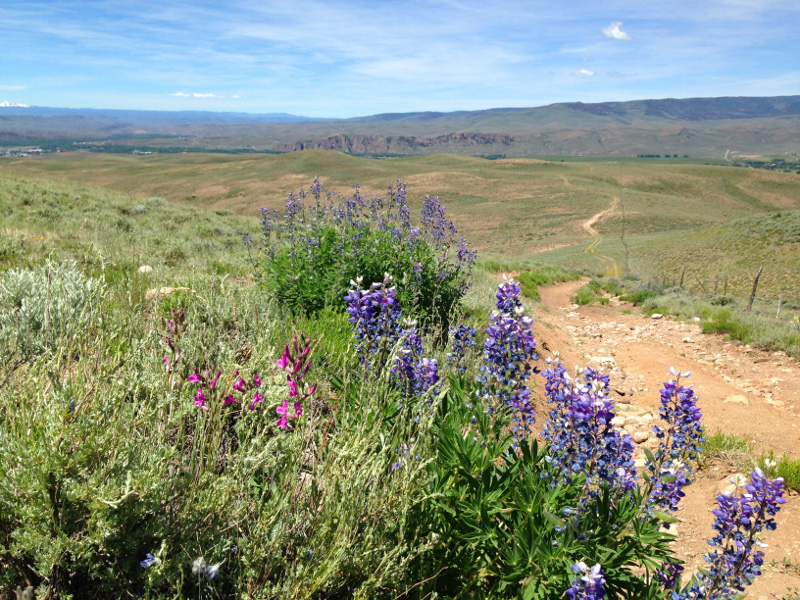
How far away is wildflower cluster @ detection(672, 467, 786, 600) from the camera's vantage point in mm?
1978

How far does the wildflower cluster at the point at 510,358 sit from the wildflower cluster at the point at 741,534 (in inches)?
36.3

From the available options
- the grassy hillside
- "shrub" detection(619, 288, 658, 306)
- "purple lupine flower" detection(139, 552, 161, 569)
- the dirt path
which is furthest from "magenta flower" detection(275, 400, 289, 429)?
the grassy hillside

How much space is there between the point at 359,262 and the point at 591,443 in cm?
438

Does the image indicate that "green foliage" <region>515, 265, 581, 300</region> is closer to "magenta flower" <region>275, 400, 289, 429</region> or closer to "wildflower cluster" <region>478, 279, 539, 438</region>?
"wildflower cluster" <region>478, 279, 539, 438</region>

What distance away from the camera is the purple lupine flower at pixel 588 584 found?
164 centimetres

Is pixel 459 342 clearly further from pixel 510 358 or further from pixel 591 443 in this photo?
pixel 591 443

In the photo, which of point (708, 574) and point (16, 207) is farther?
point (16, 207)

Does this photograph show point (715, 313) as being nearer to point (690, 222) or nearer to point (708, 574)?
point (708, 574)

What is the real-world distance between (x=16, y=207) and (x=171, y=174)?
100 meters

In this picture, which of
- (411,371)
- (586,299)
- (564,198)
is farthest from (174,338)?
(564,198)

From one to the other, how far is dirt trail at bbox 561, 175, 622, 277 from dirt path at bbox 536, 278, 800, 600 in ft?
61.9

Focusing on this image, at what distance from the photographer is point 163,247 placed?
10.6 meters

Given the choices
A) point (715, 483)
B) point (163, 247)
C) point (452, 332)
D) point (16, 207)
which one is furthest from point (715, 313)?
point (16, 207)

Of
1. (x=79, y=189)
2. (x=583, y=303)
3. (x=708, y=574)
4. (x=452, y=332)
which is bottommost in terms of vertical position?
(x=583, y=303)
